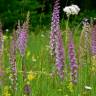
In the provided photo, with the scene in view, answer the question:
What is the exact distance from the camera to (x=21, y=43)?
13.2 ft

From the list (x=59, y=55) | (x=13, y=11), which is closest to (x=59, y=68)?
(x=59, y=55)

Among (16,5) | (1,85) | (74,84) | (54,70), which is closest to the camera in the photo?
(1,85)

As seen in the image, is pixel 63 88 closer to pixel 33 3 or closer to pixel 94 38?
pixel 94 38

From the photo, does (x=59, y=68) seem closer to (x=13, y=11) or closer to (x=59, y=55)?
(x=59, y=55)

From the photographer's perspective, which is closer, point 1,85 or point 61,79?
point 1,85

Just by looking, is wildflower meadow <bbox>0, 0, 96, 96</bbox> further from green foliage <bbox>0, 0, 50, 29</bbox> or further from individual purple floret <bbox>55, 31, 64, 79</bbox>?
green foliage <bbox>0, 0, 50, 29</bbox>

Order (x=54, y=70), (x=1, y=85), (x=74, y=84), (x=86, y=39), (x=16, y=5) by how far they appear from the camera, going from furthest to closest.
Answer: (x=16, y=5), (x=86, y=39), (x=54, y=70), (x=74, y=84), (x=1, y=85)

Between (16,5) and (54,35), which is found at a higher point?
(16,5)

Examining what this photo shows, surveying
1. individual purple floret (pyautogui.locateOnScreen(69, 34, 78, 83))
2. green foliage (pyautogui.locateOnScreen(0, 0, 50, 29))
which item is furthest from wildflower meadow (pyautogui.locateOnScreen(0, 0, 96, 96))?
green foliage (pyautogui.locateOnScreen(0, 0, 50, 29))

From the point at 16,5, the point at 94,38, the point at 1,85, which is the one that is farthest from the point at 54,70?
the point at 16,5

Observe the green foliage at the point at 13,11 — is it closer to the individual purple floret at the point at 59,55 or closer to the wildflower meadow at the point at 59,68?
the wildflower meadow at the point at 59,68

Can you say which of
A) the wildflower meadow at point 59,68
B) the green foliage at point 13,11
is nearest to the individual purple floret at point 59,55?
the wildflower meadow at point 59,68

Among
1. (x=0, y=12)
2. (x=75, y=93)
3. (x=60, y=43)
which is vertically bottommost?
(x=75, y=93)

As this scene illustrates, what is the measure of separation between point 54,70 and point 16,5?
34.5 feet
